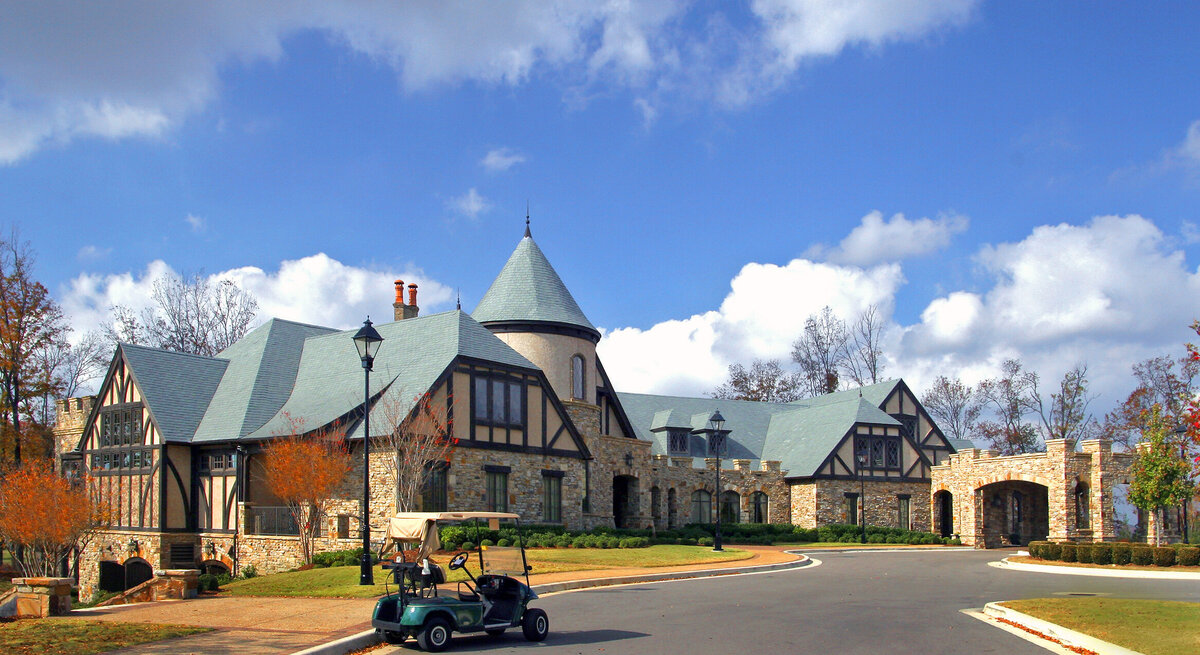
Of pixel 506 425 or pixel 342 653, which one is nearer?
pixel 342 653

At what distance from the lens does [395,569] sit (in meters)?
13.5

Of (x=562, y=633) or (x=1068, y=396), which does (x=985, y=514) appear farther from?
(x=562, y=633)

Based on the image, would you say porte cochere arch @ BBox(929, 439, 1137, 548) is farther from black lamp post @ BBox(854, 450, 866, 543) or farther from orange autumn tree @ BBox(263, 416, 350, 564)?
orange autumn tree @ BBox(263, 416, 350, 564)

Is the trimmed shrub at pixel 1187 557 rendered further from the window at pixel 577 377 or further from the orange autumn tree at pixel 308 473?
the orange autumn tree at pixel 308 473

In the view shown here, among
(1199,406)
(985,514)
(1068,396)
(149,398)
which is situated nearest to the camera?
(1199,406)

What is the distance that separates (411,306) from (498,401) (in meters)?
8.91

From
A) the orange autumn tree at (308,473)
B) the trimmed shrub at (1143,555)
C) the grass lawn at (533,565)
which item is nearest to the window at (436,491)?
the orange autumn tree at (308,473)

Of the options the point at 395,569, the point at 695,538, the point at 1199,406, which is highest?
the point at 1199,406

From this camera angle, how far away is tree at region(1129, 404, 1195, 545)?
34.5 metres

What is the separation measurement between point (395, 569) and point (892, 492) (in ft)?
135

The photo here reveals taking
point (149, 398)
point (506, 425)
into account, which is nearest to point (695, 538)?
point (506, 425)

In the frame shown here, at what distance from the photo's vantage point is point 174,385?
37.2 m

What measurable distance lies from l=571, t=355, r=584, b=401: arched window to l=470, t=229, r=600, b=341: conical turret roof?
119 centimetres

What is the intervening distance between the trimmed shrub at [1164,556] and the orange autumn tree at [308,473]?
24706 mm
